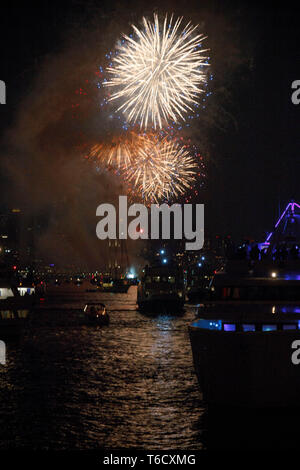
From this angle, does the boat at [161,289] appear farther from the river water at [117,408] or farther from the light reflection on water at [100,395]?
the river water at [117,408]

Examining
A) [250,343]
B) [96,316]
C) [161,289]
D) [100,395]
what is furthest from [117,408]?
[161,289]

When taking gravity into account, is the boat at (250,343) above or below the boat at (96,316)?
above

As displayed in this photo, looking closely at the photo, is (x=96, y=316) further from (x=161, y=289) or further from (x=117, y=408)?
(x=117, y=408)

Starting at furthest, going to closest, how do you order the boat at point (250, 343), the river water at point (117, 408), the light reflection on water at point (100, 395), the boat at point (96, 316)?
the boat at point (96, 316), the boat at point (250, 343), the light reflection on water at point (100, 395), the river water at point (117, 408)

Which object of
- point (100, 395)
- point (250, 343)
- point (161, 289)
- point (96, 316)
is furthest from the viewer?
point (161, 289)

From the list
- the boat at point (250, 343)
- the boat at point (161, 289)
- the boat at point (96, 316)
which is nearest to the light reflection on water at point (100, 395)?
the boat at point (250, 343)
